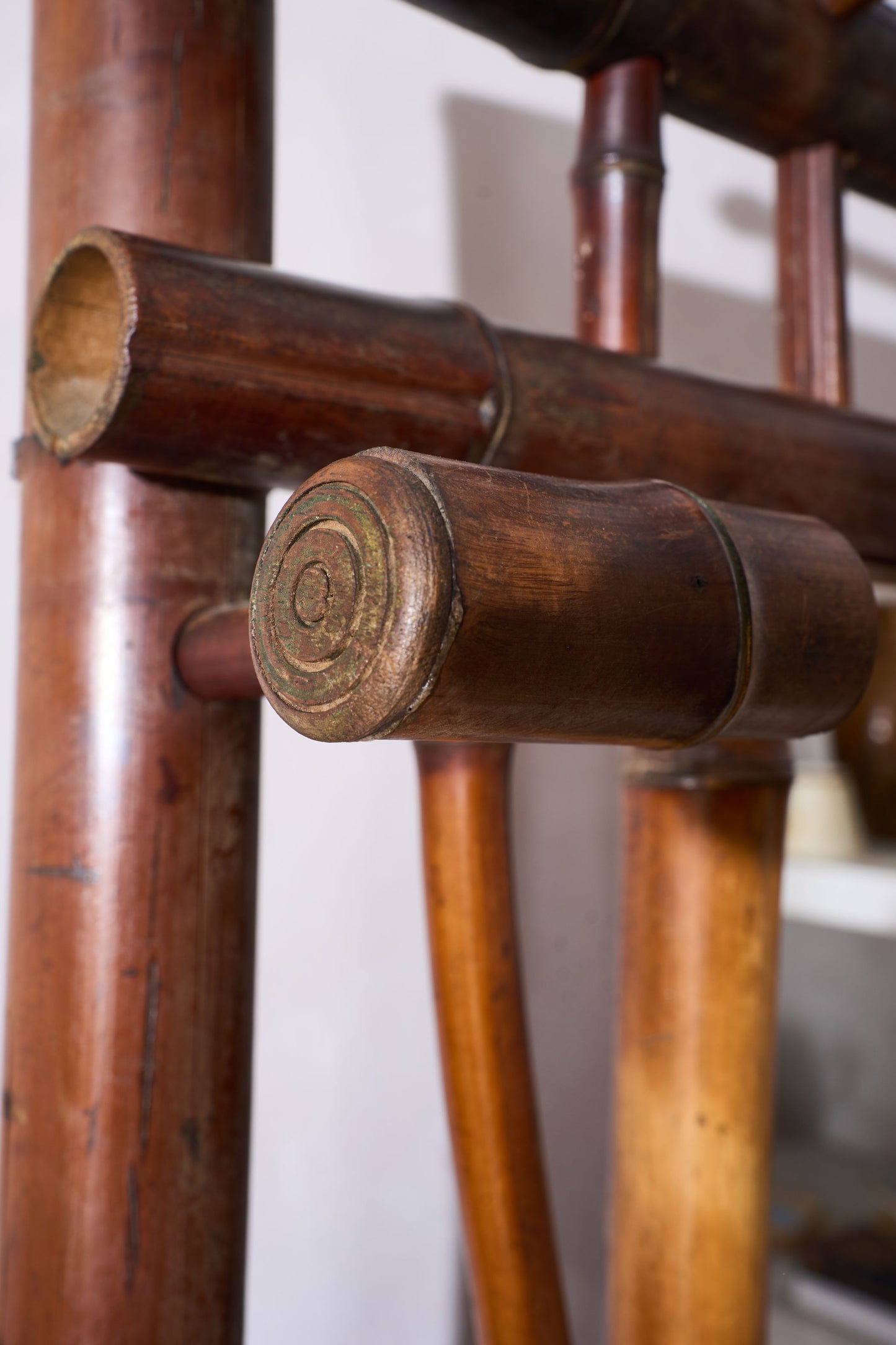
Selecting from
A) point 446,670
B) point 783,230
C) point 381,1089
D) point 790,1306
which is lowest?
point 790,1306

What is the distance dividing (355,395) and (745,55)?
1.03 ft

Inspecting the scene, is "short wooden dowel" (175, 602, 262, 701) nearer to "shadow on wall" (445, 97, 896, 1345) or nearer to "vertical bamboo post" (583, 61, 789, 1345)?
"vertical bamboo post" (583, 61, 789, 1345)

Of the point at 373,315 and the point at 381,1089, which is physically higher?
the point at 373,315

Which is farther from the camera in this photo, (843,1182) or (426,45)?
(843,1182)

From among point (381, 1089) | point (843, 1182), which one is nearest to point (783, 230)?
point (381, 1089)

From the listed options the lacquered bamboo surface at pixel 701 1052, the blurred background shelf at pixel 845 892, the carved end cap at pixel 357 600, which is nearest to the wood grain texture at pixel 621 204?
the lacquered bamboo surface at pixel 701 1052

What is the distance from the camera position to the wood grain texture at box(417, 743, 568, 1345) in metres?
0.48

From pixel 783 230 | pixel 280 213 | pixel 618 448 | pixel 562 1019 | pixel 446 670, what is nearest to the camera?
pixel 446 670

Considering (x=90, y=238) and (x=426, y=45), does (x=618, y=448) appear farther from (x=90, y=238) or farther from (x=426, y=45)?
(x=426, y=45)

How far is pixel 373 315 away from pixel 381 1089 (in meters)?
0.68

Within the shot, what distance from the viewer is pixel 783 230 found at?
2.20 ft

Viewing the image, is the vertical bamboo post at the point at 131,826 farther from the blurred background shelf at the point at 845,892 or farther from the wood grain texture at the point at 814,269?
the blurred background shelf at the point at 845,892

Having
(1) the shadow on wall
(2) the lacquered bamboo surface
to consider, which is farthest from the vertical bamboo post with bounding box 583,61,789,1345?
(1) the shadow on wall

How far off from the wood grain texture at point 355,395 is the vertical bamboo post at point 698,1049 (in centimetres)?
13
